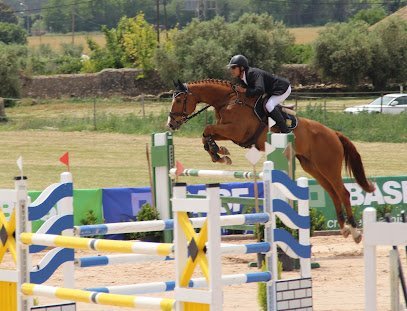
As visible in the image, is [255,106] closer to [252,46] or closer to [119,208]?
[119,208]

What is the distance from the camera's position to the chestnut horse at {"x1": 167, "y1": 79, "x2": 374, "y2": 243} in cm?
1207

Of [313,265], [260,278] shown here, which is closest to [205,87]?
[313,265]

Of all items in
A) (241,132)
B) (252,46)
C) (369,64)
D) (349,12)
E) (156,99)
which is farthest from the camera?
(349,12)

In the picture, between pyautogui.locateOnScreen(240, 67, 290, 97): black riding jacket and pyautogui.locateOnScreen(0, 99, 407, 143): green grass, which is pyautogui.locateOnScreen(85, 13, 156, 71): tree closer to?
pyautogui.locateOnScreen(0, 99, 407, 143): green grass

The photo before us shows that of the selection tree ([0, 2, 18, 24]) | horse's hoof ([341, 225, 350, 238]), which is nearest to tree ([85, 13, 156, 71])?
horse's hoof ([341, 225, 350, 238])

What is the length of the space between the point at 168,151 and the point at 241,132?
1005 millimetres

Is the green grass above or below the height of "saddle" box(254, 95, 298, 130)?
below

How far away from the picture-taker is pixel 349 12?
139875mm

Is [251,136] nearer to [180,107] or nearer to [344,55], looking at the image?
[180,107]

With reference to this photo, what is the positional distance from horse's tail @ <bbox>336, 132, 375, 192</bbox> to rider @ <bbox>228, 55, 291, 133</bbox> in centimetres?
116

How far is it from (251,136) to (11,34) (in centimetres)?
8135

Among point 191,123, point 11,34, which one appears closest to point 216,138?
point 191,123

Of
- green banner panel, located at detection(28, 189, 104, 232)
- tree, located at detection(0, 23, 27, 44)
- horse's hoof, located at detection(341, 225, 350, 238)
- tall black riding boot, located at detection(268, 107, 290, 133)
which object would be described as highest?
tree, located at detection(0, 23, 27, 44)

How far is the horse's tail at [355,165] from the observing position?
1300cm
